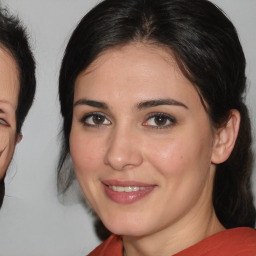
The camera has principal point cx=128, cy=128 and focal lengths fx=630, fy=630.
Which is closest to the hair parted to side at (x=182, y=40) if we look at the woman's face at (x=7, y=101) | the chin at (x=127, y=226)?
the woman's face at (x=7, y=101)

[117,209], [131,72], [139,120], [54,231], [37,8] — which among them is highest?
[37,8]

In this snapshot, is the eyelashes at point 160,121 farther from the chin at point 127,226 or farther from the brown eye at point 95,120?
the chin at point 127,226

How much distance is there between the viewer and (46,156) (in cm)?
187

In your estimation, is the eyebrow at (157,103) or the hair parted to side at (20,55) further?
the hair parted to side at (20,55)

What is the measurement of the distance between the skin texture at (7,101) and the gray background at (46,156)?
0.49ft

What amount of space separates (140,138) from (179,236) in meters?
0.30

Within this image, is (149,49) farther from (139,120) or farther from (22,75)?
(22,75)

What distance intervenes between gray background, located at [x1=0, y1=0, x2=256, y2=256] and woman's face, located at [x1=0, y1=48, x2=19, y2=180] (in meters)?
0.15

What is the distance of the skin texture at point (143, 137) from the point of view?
1.37 m

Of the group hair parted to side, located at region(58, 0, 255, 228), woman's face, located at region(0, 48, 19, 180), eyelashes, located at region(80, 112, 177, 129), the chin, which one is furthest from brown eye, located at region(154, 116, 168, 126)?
woman's face, located at region(0, 48, 19, 180)

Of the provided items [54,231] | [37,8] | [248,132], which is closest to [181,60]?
[248,132]

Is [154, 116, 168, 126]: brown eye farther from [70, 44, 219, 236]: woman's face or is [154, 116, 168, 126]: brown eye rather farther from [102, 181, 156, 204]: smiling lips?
[102, 181, 156, 204]: smiling lips

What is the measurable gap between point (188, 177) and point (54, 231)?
2.13 feet

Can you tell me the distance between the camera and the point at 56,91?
1814 mm
